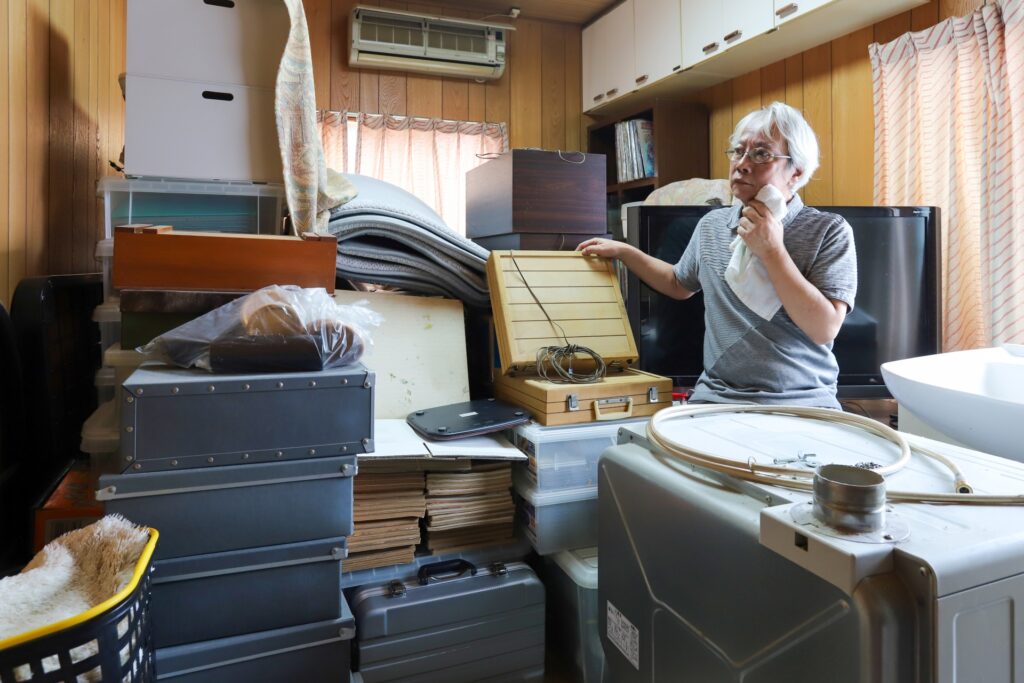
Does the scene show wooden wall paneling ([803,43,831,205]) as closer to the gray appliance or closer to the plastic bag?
the gray appliance

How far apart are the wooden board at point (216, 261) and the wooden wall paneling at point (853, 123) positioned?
6.68ft

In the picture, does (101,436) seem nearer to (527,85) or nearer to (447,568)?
(447,568)

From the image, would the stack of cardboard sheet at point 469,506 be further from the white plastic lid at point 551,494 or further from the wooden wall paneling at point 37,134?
the wooden wall paneling at point 37,134

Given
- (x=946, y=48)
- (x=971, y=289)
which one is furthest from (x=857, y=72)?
(x=971, y=289)

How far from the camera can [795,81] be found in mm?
2689

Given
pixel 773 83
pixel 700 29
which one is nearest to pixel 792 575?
pixel 700 29

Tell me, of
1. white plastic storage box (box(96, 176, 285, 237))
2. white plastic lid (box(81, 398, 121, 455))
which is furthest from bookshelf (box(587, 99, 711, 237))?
white plastic lid (box(81, 398, 121, 455))

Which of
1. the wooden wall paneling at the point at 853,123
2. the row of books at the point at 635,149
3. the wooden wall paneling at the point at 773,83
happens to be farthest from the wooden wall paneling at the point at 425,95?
the wooden wall paneling at the point at 853,123

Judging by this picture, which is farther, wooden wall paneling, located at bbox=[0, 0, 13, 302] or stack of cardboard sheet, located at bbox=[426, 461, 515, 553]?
stack of cardboard sheet, located at bbox=[426, 461, 515, 553]

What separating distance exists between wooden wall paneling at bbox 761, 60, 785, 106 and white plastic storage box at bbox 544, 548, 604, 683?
2222mm

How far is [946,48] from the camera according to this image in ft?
6.65

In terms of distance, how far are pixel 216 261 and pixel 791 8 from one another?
2051 mm

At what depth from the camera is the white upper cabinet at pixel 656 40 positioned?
2831mm

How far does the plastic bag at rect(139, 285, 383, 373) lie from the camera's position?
3.24 feet
